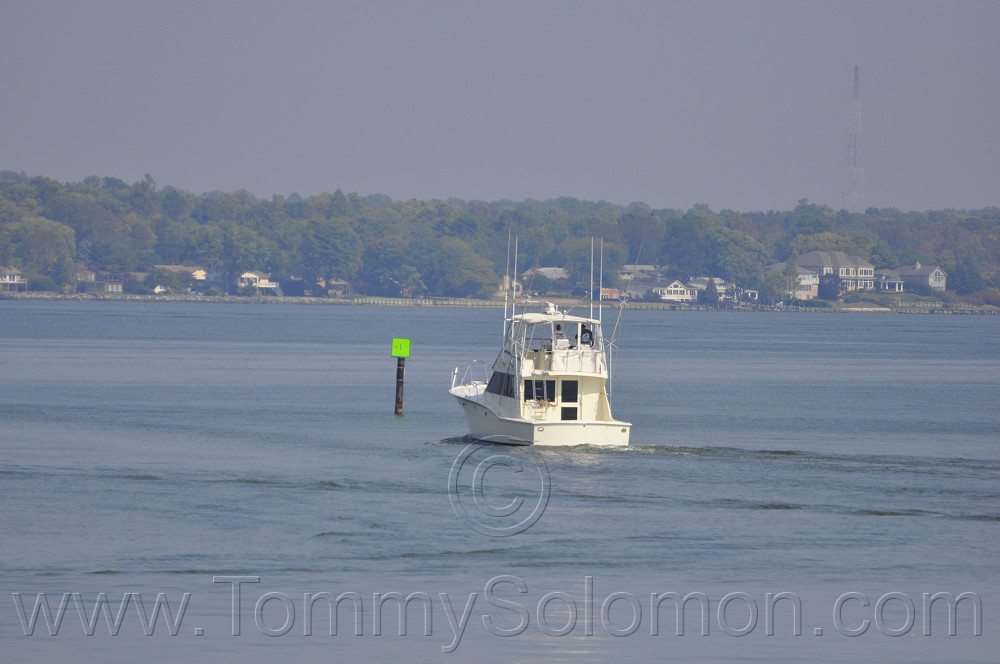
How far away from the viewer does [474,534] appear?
3244cm

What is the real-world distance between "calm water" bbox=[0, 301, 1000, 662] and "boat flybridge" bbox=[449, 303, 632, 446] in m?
0.74

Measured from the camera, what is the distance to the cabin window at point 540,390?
44344mm

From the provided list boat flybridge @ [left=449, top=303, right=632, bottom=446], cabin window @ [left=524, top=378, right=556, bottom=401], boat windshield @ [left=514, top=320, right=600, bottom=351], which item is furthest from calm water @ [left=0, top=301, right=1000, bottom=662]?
boat windshield @ [left=514, top=320, right=600, bottom=351]

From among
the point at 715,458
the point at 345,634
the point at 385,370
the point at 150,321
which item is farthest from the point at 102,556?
the point at 150,321

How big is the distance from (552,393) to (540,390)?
409 millimetres

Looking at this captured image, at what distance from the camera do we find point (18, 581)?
26.6 metres

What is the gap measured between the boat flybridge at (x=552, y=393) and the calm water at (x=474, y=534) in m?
0.74

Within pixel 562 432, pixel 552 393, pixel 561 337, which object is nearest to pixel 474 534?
pixel 562 432

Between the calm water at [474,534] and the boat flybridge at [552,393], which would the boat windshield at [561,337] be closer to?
the boat flybridge at [552,393]

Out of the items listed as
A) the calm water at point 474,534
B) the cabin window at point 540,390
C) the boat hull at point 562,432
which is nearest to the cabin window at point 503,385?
the cabin window at point 540,390

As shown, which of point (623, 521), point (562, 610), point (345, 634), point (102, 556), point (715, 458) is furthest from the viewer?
point (715, 458)

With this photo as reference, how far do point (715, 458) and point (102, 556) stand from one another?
2286cm

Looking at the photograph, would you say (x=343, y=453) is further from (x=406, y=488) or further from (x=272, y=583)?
(x=272, y=583)

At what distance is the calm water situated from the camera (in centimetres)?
2378
